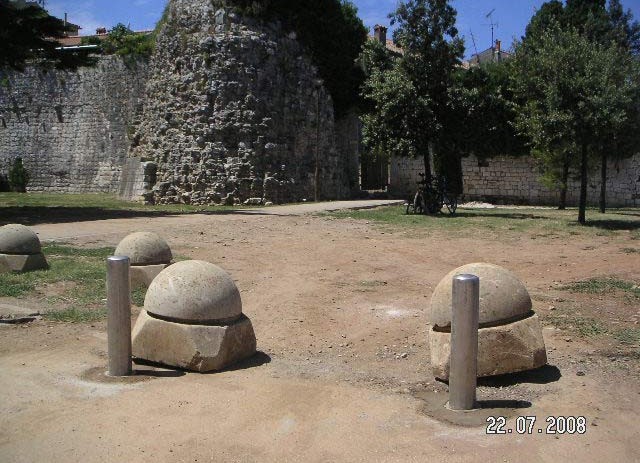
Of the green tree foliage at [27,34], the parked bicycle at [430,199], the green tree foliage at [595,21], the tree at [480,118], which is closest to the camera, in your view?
the green tree foliage at [27,34]

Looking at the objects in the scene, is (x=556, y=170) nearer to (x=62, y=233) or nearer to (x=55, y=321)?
(x=62, y=233)

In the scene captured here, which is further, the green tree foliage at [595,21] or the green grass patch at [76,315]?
the green tree foliage at [595,21]

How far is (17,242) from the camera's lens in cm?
884

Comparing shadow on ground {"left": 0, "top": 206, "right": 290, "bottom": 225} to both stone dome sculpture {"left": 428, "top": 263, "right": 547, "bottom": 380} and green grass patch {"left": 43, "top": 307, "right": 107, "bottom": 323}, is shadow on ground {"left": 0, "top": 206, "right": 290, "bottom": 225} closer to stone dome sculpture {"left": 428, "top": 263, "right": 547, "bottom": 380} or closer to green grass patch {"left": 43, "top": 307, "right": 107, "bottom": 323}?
green grass patch {"left": 43, "top": 307, "right": 107, "bottom": 323}

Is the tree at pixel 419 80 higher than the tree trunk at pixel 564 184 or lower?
higher

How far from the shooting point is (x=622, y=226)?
658 inches

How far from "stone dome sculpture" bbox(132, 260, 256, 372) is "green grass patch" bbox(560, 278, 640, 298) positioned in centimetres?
536

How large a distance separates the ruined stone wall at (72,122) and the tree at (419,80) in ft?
46.7

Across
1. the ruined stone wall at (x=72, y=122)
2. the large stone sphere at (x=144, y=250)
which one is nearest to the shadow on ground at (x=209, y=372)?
the large stone sphere at (x=144, y=250)

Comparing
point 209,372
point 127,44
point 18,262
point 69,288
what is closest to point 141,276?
point 69,288

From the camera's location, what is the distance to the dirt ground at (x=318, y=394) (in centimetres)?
386

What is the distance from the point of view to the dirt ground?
12.7ft

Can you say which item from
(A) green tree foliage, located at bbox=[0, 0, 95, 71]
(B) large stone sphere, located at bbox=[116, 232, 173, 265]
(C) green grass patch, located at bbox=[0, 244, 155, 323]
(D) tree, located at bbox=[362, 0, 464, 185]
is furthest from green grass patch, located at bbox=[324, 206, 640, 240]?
(A) green tree foliage, located at bbox=[0, 0, 95, 71]

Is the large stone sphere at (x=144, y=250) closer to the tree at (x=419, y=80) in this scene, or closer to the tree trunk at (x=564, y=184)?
the tree at (x=419, y=80)
